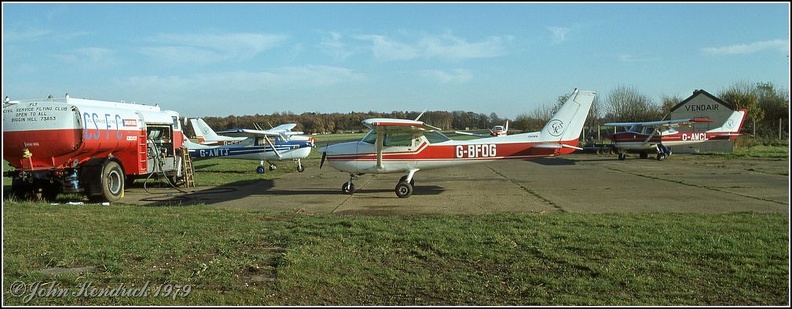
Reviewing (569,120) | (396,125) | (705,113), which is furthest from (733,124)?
(396,125)

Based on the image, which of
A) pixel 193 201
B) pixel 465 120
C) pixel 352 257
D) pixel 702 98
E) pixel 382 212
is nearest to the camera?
pixel 352 257

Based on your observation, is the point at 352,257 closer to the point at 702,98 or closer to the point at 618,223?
the point at 618,223

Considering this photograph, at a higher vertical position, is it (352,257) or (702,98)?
(702,98)

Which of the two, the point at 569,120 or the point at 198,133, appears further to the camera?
the point at 198,133

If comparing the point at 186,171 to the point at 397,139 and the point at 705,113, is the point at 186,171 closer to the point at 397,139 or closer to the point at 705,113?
the point at 397,139

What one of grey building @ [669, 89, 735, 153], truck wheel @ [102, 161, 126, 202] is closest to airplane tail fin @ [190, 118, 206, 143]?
truck wheel @ [102, 161, 126, 202]

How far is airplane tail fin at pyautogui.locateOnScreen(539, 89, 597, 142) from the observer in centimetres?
1433

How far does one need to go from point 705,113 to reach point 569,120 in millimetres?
28504

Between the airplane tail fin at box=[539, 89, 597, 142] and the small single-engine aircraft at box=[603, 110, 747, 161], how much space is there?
16.7 m

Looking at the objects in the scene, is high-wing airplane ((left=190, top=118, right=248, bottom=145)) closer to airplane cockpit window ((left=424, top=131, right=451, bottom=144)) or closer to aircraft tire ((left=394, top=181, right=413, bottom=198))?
airplane cockpit window ((left=424, top=131, right=451, bottom=144))

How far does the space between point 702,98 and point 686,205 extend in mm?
31146

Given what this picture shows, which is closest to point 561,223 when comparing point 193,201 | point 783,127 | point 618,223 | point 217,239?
point 618,223

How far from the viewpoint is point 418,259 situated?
6.39m

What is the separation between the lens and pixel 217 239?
24.8 feet
